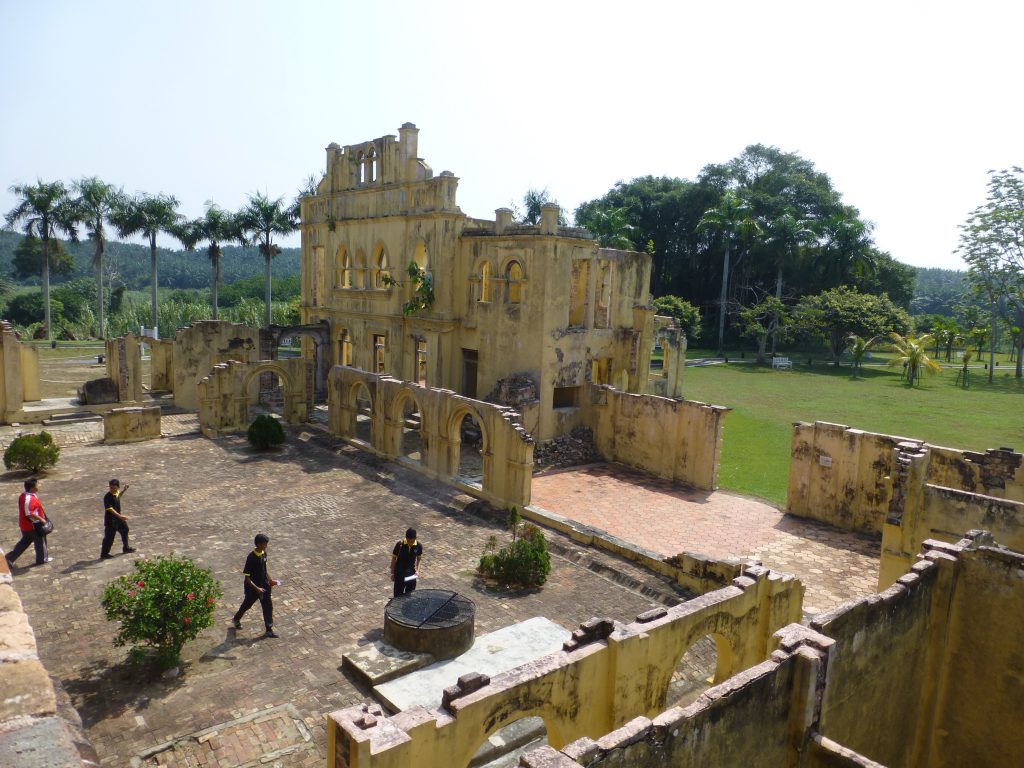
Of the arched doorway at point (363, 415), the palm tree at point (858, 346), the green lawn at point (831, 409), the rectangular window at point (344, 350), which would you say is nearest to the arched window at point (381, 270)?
the rectangular window at point (344, 350)

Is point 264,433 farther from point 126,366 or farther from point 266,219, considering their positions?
point 266,219

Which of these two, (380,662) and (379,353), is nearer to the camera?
(380,662)

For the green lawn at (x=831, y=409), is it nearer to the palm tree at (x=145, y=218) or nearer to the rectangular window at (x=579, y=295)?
the rectangular window at (x=579, y=295)

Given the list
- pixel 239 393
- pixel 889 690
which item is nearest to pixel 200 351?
pixel 239 393

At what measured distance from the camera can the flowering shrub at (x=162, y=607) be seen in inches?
347

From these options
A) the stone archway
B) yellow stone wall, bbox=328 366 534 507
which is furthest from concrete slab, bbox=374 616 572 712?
the stone archway

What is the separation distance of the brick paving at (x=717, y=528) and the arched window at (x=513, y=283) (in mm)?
5648

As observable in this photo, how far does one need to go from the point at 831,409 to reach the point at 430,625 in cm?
2717

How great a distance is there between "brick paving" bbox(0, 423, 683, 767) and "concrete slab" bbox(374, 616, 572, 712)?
451 millimetres

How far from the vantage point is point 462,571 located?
13.2 metres

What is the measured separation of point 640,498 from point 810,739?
11.7 metres

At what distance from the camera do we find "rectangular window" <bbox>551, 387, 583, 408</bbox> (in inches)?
909

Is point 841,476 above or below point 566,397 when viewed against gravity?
below

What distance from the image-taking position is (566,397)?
2352cm
